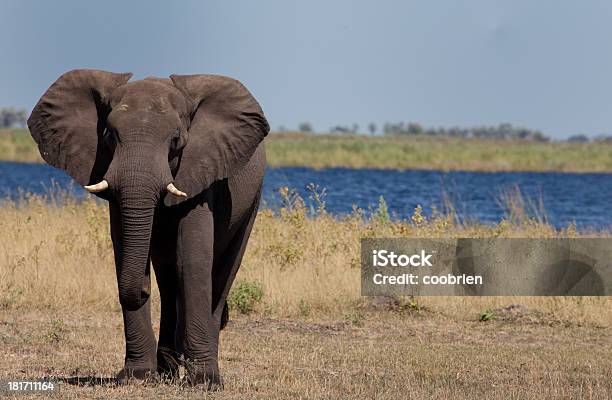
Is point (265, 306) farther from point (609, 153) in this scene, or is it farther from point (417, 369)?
point (609, 153)

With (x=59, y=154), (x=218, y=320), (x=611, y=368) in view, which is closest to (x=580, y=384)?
(x=611, y=368)

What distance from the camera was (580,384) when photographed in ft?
34.2

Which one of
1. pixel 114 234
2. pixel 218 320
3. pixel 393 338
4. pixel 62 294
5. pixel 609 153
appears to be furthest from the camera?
pixel 609 153

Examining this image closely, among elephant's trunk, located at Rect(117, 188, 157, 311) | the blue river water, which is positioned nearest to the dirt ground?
elephant's trunk, located at Rect(117, 188, 157, 311)

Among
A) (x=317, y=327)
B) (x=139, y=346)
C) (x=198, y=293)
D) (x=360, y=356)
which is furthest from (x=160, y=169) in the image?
(x=317, y=327)

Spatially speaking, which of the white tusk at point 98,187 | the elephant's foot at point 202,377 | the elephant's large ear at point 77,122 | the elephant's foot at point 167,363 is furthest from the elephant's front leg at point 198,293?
the white tusk at point 98,187

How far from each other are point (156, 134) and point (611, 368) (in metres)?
5.26

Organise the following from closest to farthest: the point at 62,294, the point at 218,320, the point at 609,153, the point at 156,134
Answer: the point at 156,134, the point at 218,320, the point at 62,294, the point at 609,153

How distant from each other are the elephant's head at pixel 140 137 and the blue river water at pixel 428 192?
67.6 feet

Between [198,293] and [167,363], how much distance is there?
47.3 inches

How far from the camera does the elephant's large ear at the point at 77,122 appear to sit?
28.7 feet

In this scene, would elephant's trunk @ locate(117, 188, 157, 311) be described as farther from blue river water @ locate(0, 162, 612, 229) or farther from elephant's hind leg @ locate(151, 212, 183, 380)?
blue river water @ locate(0, 162, 612, 229)

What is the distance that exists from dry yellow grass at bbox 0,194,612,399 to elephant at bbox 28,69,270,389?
19.1 inches

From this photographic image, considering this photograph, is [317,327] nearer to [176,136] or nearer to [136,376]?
[136,376]
